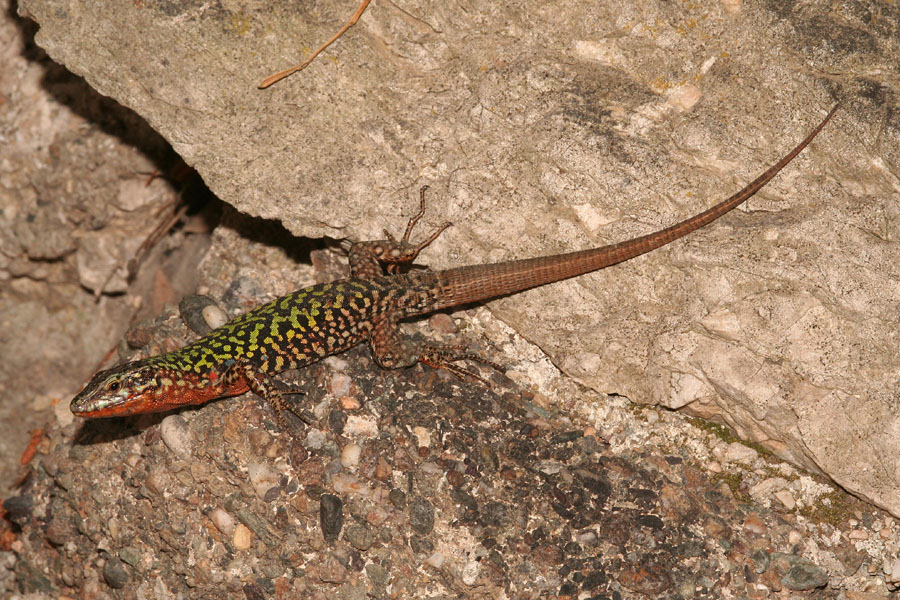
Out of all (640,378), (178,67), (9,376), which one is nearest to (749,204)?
(640,378)

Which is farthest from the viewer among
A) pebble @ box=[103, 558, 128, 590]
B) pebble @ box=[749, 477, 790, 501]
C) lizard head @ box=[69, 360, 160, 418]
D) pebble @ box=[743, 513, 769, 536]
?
pebble @ box=[103, 558, 128, 590]

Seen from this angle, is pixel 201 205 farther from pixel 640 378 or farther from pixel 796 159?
pixel 796 159

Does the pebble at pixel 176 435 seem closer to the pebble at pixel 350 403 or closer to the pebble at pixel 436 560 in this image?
the pebble at pixel 350 403

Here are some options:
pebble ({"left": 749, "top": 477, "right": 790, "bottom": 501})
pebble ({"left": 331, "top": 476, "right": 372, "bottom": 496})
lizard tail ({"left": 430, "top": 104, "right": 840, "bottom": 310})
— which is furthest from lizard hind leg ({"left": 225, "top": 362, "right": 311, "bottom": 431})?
pebble ({"left": 749, "top": 477, "right": 790, "bottom": 501})

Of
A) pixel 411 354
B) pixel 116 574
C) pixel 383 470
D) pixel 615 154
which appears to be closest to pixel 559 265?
pixel 615 154

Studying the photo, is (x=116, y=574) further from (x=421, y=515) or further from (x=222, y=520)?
(x=421, y=515)

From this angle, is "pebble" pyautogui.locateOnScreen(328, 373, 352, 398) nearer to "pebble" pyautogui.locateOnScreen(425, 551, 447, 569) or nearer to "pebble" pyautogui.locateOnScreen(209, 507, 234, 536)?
"pebble" pyautogui.locateOnScreen(209, 507, 234, 536)

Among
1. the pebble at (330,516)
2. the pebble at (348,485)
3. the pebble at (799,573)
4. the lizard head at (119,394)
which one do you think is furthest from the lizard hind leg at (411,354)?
the pebble at (799,573)
